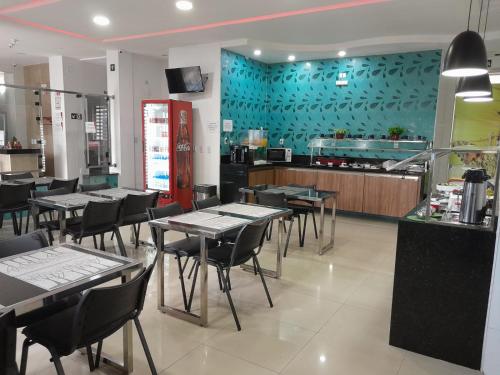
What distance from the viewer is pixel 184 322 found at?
9.37 feet

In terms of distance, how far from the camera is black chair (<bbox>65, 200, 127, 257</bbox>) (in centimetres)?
354

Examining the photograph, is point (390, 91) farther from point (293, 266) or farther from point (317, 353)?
point (317, 353)

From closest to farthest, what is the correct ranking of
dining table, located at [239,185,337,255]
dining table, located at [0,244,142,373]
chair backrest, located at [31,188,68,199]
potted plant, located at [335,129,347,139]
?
dining table, located at [0,244,142,373] → chair backrest, located at [31,188,68,199] → dining table, located at [239,185,337,255] → potted plant, located at [335,129,347,139]

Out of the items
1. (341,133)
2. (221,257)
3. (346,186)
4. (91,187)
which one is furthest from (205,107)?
(221,257)

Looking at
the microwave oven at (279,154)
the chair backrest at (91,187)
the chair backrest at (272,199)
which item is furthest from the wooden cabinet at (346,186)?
the chair backrest at (91,187)

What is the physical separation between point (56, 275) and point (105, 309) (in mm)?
322

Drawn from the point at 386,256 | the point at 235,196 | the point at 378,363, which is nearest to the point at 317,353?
the point at 378,363

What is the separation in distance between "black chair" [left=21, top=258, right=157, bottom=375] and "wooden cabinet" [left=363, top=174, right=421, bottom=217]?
4.97 m

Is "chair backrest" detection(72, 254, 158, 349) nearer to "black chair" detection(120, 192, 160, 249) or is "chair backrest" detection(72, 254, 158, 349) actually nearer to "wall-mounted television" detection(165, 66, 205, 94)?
"black chair" detection(120, 192, 160, 249)

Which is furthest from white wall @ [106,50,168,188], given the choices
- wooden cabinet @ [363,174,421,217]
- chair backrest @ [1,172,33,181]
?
wooden cabinet @ [363,174,421,217]

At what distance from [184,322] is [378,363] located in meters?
1.41

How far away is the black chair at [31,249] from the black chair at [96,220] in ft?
3.82

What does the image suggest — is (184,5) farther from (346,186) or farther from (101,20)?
(346,186)

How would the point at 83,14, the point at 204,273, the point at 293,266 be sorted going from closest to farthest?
the point at 204,273 → the point at 293,266 → the point at 83,14
